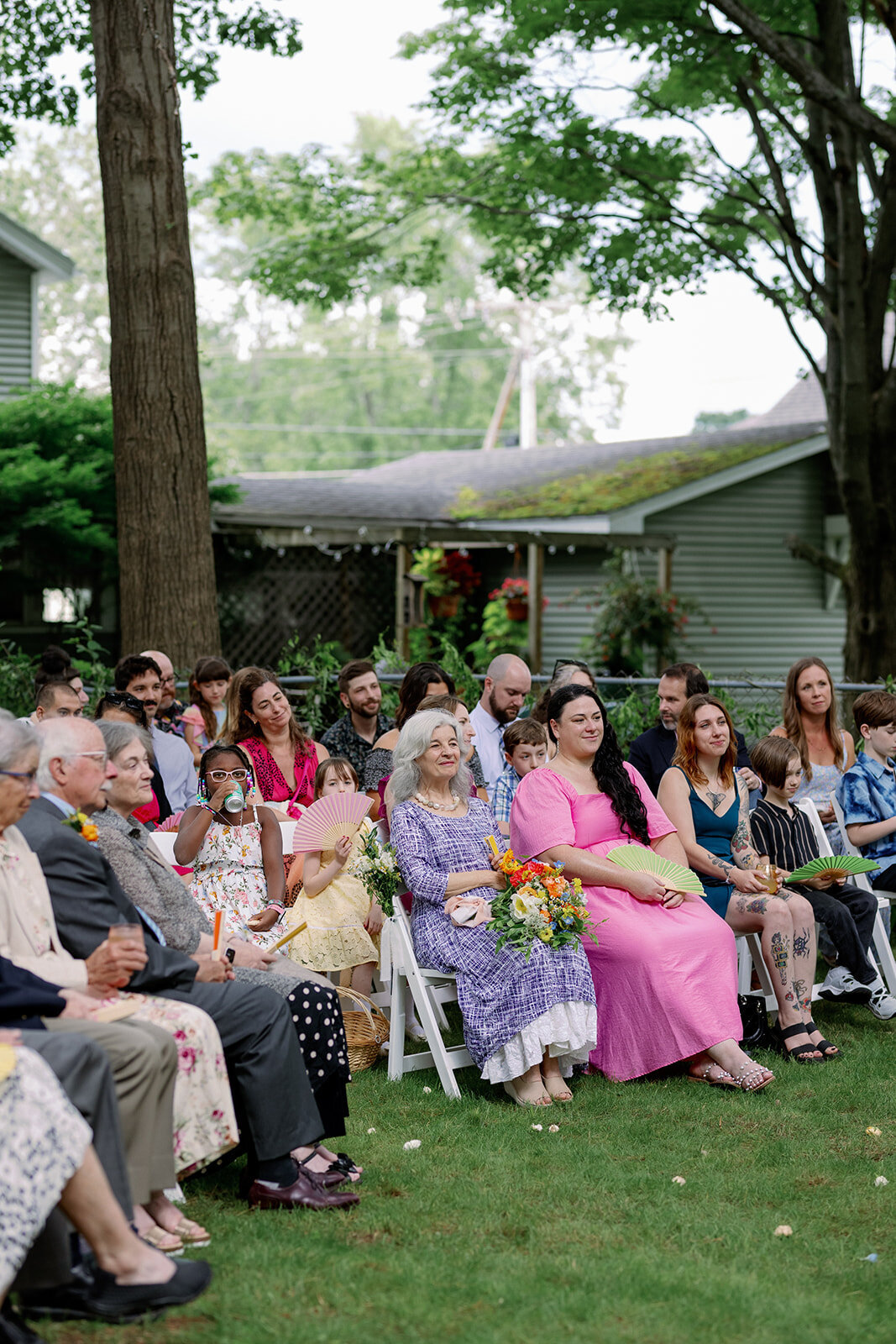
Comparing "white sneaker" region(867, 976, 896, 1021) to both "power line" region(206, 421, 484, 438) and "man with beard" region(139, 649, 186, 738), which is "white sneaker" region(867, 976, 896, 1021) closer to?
"man with beard" region(139, 649, 186, 738)

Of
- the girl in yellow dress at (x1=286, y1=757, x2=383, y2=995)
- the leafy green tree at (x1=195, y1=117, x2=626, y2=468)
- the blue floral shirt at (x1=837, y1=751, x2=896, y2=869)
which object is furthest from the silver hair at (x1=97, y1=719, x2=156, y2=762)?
the leafy green tree at (x1=195, y1=117, x2=626, y2=468)

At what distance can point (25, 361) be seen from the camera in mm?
17812

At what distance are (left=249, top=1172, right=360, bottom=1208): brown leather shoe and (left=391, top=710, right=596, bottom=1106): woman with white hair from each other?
1.26 meters

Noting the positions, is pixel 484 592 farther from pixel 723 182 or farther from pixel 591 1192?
pixel 591 1192

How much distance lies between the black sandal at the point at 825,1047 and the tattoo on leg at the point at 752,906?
50 centimetres

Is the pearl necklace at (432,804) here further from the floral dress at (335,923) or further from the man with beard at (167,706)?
the man with beard at (167,706)

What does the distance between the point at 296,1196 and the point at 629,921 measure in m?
2.04

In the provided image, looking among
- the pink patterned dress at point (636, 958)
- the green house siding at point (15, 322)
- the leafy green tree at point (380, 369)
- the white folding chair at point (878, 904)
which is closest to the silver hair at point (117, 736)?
the pink patterned dress at point (636, 958)

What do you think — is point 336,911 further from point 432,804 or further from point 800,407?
point 800,407

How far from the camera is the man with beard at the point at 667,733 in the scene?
7098mm

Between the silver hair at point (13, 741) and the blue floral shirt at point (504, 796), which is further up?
the silver hair at point (13, 741)

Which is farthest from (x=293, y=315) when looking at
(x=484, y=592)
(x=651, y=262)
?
(x=651, y=262)

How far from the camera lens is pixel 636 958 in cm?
557

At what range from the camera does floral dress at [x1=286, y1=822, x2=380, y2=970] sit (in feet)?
19.5
